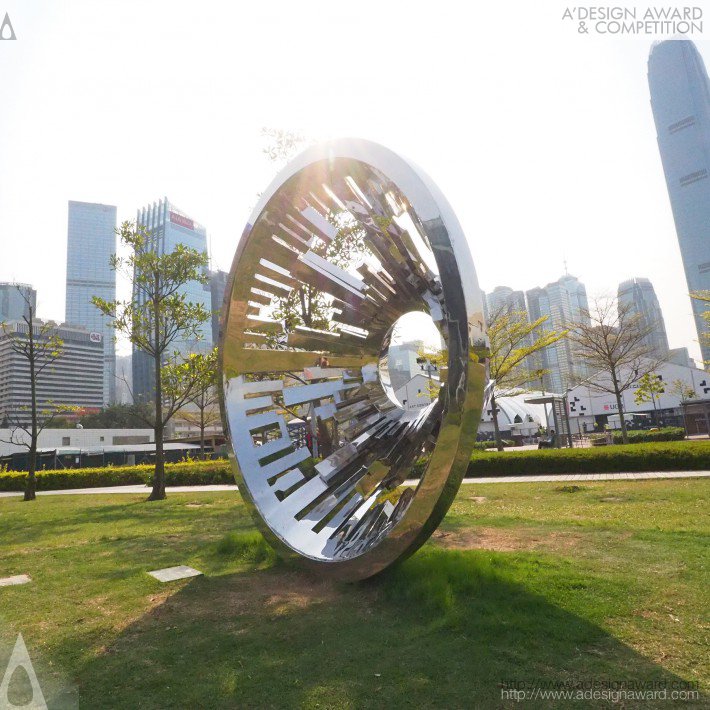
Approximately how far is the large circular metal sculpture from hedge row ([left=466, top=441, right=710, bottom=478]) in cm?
1060

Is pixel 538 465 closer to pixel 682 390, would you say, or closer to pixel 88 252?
pixel 682 390

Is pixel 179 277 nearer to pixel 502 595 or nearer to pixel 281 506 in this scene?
pixel 281 506

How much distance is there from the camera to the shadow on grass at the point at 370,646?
10.2 ft

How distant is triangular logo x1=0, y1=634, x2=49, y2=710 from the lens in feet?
10.4

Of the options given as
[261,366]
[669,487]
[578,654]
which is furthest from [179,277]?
[578,654]

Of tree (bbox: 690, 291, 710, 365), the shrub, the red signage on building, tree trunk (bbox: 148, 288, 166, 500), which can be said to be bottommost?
the shrub

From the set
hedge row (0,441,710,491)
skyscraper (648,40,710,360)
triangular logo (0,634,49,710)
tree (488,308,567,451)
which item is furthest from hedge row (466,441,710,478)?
skyscraper (648,40,710,360)

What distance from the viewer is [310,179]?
5.65 metres

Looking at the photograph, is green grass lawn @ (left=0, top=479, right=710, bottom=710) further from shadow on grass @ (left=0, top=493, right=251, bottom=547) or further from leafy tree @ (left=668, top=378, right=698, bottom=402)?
leafy tree @ (left=668, top=378, right=698, bottom=402)

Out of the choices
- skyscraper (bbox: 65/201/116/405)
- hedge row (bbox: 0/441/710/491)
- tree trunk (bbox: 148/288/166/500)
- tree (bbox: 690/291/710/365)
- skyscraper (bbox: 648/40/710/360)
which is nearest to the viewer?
hedge row (bbox: 0/441/710/491)

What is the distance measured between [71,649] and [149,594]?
1420mm

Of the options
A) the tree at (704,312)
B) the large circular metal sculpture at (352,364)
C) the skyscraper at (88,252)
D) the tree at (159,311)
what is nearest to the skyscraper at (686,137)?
the tree at (704,312)

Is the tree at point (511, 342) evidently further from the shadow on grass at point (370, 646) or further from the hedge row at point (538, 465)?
the shadow on grass at point (370, 646)

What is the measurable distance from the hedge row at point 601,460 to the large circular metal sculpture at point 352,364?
10596 millimetres
